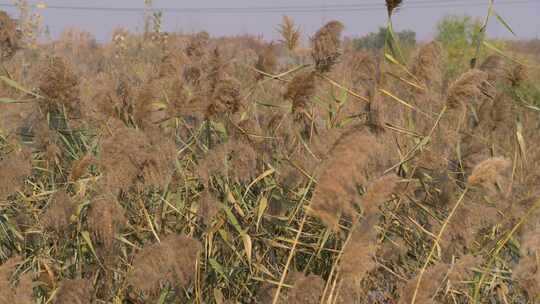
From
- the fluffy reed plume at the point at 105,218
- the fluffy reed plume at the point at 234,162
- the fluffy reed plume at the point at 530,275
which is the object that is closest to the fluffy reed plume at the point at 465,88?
the fluffy reed plume at the point at 530,275

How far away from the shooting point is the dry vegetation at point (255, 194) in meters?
1.75

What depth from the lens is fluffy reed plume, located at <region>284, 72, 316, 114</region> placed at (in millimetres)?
2133

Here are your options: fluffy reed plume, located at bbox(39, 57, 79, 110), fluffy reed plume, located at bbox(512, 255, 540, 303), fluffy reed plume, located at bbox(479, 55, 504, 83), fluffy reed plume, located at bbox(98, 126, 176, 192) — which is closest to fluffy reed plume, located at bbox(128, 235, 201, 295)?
fluffy reed plume, located at bbox(98, 126, 176, 192)

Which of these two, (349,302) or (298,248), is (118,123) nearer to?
(298,248)

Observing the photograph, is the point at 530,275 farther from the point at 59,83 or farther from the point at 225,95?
the point at 59,83

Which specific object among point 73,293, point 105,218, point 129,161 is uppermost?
point 129,161

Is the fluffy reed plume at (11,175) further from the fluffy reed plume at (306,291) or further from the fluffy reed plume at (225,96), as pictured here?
the fluffy reed plume at (306,291)

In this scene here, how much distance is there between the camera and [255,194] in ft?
7.74

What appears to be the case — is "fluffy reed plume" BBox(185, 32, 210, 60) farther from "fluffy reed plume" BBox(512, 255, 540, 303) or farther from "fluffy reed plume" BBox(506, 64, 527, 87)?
"fluffy reed plume" BBox(512, 255, 540, 303)

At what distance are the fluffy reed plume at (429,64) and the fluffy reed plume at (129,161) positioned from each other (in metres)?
0.94

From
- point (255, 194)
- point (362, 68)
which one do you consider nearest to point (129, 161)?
point (255, 194)

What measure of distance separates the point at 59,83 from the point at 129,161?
0.68 metres

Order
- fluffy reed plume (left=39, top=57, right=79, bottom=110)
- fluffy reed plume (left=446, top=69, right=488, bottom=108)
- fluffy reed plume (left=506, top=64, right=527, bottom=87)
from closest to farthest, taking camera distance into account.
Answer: fluffy reed plume (left=446, top=69, right=488, bottom=108), fluffy reed plume (left=39, top=57, right=79, bottom=110), fluffy reed plume (left=506, top=64, right=527, bottom=87)

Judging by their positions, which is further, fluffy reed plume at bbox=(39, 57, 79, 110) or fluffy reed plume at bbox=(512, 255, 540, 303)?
fluffy reed plume at bbox=(39, 57, 79, 110)
